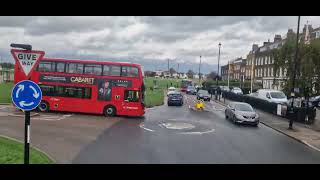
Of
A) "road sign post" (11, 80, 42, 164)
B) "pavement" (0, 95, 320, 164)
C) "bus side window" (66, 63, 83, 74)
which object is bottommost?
"pavement" (0, 95, 320, 164)

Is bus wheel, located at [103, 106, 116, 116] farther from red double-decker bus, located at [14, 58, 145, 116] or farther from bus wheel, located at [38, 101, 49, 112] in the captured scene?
bus wheel, located at [38, 101, 49, 112]

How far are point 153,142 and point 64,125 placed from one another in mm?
6233

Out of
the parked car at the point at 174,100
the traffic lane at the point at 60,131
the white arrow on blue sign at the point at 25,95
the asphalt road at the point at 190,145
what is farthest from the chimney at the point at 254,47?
the white arrow on blue sign at the point at 25,95

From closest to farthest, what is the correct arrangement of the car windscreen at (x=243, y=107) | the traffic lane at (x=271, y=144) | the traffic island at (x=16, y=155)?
the traffic island at (x=16, y=155) → the traffic lane at (x=271, y=144) → the car windscreen at (x=243, y=107)

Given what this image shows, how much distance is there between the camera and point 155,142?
17.1 m

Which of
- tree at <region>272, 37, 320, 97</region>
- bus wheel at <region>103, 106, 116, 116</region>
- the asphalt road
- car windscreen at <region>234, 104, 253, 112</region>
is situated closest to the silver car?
car windscreen at <region>234, 104, 253, 112</region>

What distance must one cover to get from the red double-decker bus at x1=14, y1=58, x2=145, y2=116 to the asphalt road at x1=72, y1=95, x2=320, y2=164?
2852 millimetres

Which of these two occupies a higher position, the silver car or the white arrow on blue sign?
the white arrow on blue sign

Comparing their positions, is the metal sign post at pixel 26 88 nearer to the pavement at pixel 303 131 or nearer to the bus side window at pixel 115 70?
the pavement at pixel 303 131

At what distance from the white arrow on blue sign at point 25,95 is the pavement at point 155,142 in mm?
4379

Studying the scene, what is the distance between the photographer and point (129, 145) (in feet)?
52.5

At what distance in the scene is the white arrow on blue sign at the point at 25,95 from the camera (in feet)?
27.2

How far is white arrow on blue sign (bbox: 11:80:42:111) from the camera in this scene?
8305mm
